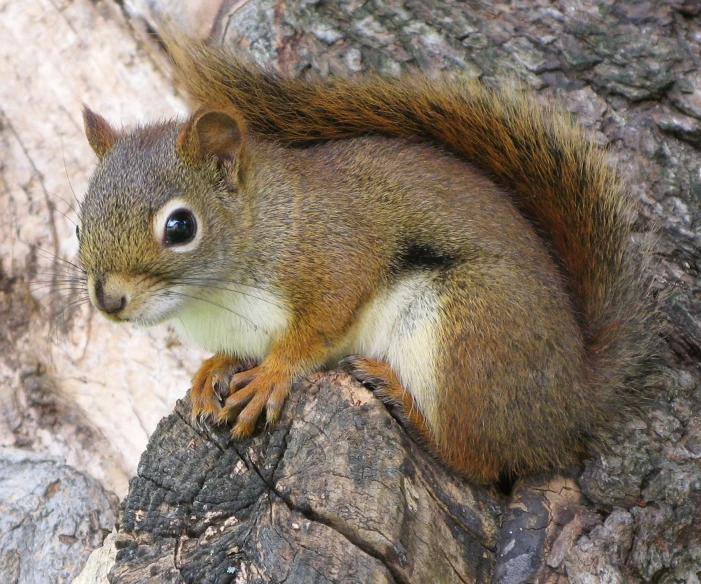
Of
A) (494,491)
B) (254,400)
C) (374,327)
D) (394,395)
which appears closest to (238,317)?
(254,400)

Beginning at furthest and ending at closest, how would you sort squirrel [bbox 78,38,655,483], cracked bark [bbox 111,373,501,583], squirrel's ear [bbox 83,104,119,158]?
squirrel's ear [bbox 83,104,119,158]
squirrel [bbox 78,38,655,483]
cracked bark [bbox 111,373,501,583]

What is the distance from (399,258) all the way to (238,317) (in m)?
0.46

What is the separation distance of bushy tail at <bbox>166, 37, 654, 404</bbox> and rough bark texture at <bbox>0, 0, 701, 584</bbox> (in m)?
0.19

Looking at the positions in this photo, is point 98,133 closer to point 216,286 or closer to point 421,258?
point 216,286

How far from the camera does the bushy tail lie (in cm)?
216

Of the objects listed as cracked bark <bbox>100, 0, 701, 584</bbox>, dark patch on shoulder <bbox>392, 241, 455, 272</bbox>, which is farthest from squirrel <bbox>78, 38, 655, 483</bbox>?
cracked bark <bbox>100, 0, 701, 584</bbox>

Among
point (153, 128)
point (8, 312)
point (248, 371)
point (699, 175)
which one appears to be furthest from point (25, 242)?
point (699, 175)

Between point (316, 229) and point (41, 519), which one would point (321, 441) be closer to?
point (316, 229)

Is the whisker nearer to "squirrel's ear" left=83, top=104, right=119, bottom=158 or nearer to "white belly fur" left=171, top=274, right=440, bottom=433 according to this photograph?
"white belly fur" left=171, top=274, right=440, bottom=433

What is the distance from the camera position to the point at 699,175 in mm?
2293

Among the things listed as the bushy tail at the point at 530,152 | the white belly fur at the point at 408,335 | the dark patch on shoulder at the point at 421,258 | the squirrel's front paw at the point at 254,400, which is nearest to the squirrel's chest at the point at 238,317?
the squirrel's front paw at the point at 254,400

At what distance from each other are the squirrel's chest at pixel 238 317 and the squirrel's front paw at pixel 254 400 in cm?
10

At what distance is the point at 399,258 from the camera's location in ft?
7.24

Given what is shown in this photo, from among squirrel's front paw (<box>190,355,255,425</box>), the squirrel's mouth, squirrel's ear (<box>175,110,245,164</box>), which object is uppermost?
squirrel's ear (<box>175,110,245,164</box>)
